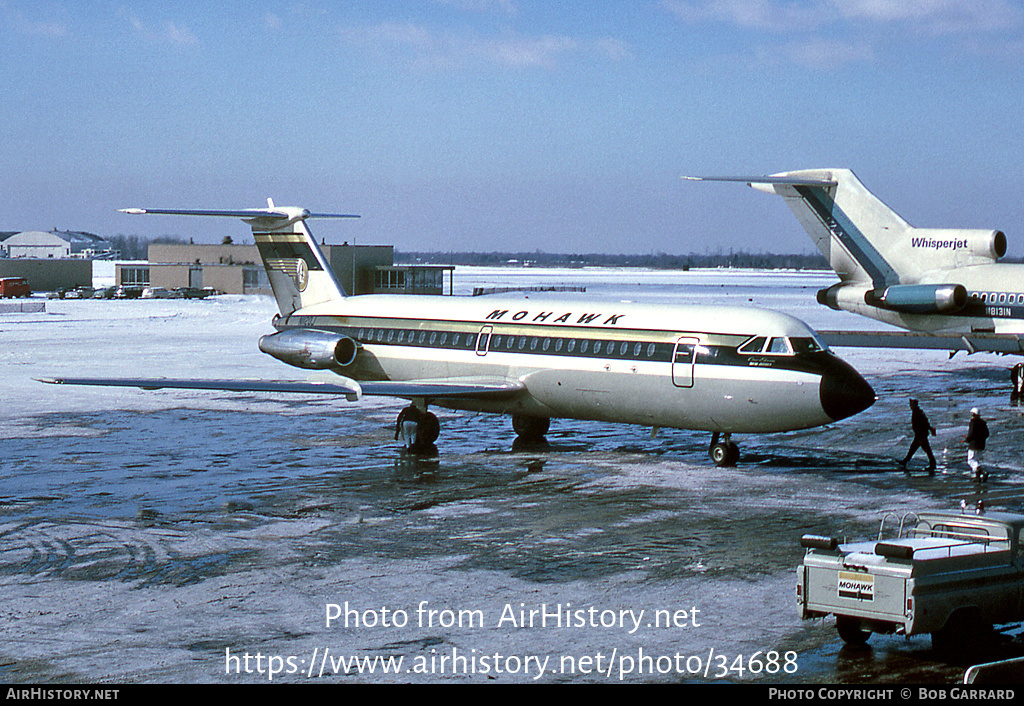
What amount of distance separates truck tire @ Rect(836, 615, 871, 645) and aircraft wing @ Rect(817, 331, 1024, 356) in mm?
23703

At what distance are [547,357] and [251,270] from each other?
264 feet

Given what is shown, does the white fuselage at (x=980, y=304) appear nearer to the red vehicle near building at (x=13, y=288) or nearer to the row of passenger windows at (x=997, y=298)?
the row of passenger windows at (x=997, y=298)

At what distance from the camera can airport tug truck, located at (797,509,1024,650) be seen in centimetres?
1204

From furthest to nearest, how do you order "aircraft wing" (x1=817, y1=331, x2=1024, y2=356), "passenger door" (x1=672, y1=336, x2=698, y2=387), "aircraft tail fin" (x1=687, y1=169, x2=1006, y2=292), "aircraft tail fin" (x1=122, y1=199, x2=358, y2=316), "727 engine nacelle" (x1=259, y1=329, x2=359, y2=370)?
"aircraft tail fin" (x1=687, y1=169, x2=1006, y2=292) < "aircraft wing" (x1=817, y1=331, x2=1024, y2=356) < "aircraft tail fin" (x1=122, y1=199, x2=358, y2=316) < "727 engine nacelle" (x1=259, y1=329, x2=359, y2=370) < "passenger door" (x1=672, y1=336, x2=698, y2=387)

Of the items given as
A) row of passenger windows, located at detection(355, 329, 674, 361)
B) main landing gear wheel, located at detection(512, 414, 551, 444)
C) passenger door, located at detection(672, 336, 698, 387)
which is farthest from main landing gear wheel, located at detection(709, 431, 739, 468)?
main landing gear wheel, located at detection(512, 414, 551, 444)

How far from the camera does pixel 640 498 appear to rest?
2178 cm

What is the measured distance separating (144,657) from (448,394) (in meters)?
14.6

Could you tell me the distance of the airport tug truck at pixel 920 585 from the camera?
12039 millimetres

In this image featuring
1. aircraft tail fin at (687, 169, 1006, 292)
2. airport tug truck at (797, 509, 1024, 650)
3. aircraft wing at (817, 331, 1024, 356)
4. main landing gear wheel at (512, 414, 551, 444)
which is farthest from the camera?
aircraft tail fin at (687, 169, 1006, 292)

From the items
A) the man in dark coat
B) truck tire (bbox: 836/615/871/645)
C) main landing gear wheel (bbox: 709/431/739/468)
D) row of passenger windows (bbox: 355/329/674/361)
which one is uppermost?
row of passenger windows (bbox: 355/329/674/361)

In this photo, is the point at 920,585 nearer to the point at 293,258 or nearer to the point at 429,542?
the point at 429,542

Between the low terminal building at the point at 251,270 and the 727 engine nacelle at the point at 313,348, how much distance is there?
59.1m

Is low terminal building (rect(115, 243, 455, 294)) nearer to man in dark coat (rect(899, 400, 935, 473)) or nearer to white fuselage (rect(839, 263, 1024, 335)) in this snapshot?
white fuselage (rect(839, 263, 1024, 335))
